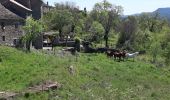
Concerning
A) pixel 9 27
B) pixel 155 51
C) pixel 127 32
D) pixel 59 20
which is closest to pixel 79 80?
pixel 9 27

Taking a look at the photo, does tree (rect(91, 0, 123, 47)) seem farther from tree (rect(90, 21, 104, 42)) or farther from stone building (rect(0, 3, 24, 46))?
stone building (rect(0, 3, 24, 46))

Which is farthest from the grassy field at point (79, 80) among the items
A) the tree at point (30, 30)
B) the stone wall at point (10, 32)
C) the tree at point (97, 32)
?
the tree at point (97, 32)

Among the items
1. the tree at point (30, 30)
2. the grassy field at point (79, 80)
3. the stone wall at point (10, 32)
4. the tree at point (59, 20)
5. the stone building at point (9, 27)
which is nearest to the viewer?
the grassy field at point (79, 80)

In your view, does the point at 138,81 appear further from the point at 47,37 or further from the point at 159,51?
the point at 47,37

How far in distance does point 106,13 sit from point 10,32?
47.5 metres

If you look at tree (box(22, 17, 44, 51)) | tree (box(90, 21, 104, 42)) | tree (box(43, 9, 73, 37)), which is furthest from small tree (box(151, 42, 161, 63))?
tree (box(43, 9, 73, 37))

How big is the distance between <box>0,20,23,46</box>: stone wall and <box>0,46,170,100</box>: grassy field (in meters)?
14.6

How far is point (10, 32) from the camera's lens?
55.3 meters

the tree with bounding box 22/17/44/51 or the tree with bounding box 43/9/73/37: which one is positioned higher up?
the tree with bounding box 43/9/73/37

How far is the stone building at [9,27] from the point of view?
53047mm

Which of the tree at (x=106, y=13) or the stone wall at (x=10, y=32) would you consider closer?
the stone wall at (x=10, y=32)

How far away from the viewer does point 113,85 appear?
33438 millimetres

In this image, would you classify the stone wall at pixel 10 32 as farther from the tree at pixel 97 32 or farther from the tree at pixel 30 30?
the tree at pixel 97 32

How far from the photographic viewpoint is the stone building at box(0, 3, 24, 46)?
2088 inches
